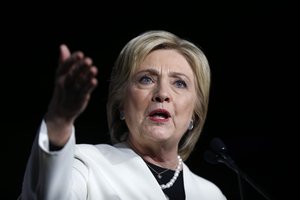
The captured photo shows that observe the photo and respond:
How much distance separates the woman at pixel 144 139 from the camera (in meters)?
1.41

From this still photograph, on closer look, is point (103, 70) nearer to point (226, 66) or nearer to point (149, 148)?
point (226, 66)

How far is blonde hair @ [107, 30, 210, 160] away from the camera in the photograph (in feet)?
6.77

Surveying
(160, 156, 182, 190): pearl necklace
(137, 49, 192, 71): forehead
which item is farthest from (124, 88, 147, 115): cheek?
(160, 156, 182, 190): pearl necklace

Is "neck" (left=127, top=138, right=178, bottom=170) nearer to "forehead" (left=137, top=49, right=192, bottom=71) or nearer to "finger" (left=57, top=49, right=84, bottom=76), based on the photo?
"forehead" (left=137, top=49, right=192, bottom=71)

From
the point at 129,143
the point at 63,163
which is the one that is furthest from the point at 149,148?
the point at 63,163

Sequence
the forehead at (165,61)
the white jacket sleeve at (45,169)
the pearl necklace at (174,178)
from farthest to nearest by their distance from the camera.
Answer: the forehead at (165,61) < the pearl necklace at (174,178) < the white jacket sleeve at (45,169)

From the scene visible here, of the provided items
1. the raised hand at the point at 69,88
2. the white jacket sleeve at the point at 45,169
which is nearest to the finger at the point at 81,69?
the raised hand at the point at 69,88

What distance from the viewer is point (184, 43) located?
7.13 feet

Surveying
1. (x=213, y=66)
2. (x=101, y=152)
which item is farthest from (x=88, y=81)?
(x=213, y=66)

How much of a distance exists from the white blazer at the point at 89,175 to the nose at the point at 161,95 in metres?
0.22

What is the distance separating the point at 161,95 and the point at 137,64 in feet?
0.62

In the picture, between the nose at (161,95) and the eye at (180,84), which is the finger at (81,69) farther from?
the eye at (180,84)

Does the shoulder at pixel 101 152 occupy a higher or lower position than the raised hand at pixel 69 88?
lower

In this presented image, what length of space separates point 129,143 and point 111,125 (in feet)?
0.51
